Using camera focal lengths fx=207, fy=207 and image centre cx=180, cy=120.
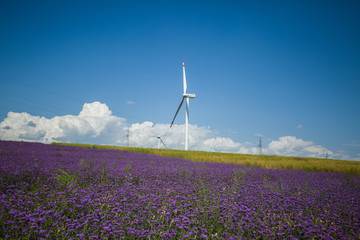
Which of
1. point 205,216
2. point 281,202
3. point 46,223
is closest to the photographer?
point 46,223

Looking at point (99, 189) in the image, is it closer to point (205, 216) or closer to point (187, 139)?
point (205, 216)

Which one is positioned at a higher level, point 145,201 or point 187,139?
point 187,139

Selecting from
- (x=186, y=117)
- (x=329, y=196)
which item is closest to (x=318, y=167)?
(x=329, y=196)

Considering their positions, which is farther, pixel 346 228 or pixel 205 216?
pixel 346 228

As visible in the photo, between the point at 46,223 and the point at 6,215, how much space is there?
0.89m

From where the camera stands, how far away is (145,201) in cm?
475

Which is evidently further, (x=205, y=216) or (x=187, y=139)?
(x=187, y=139)

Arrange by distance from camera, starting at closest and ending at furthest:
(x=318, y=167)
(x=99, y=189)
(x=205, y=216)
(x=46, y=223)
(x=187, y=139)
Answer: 1. (x=46, y=223)
2. (x=205, y=216)
3. (x=99, y=189)
4. (x=318, y=167)
5. (x=187, y=139)

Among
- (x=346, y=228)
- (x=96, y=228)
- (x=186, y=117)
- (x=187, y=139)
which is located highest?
(x=186, y=117)

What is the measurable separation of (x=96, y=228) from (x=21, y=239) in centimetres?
116

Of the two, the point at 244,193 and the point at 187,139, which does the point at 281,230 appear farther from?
the point at 187,139

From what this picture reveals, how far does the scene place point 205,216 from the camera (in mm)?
4230

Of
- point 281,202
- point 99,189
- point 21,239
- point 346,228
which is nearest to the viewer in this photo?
point 21,239

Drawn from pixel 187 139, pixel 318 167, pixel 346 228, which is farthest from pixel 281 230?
pixel 187 139
